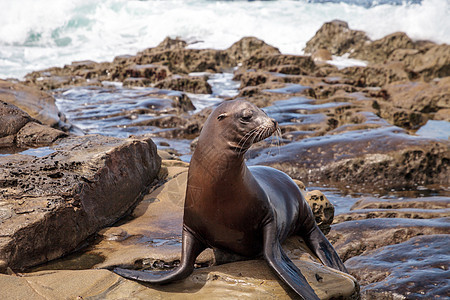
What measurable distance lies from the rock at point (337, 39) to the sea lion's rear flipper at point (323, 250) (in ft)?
105

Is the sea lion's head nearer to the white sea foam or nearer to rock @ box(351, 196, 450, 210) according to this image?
rock @ box(351, 196, 450, 210)

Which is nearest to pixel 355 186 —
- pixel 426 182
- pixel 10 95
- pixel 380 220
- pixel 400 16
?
pixel 426 182

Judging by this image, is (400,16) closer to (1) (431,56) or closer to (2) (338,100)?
(1) (431,56)

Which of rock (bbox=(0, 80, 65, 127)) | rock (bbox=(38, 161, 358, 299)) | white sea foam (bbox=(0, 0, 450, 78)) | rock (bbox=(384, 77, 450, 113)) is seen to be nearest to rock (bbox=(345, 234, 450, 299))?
rock (bbox=(38, 161, 358, 299))

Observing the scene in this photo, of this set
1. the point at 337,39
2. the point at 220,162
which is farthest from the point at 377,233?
the point at 337,39

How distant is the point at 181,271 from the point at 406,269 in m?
2.23

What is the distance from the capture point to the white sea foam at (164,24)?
37750mm

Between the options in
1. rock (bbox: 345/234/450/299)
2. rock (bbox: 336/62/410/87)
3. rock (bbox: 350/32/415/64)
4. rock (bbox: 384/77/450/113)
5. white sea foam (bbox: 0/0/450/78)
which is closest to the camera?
rock (bbox: 345/234/450/299)

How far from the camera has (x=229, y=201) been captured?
3502mm

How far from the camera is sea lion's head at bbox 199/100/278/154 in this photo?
3.37 metres

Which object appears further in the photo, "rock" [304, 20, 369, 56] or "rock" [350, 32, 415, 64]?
"rock" [304, 20, 369, 56]

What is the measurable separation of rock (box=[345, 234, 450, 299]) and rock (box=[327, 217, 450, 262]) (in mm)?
248

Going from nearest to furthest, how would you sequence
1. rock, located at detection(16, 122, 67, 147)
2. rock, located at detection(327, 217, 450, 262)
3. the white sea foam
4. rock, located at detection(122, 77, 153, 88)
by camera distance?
rock, located at detection(327, 217, 450, 262) → rock, located at detection(16, 122, 67, 147) → rock, located at detection(122, 77, 153, 88) → the white sea foam

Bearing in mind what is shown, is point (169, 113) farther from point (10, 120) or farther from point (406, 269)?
point (406, 269)
